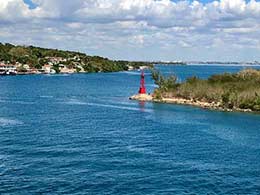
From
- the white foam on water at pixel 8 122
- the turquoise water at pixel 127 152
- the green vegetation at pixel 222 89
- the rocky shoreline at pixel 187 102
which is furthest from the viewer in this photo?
the rocky shoreline at pixel 187 102

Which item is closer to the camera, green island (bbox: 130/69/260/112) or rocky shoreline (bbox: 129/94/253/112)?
green island (bbox: 130/69/260/112)

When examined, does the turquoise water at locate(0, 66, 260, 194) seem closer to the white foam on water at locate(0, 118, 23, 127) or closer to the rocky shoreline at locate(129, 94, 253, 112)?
the white foam on water at locate(0, 118, 23, 127)

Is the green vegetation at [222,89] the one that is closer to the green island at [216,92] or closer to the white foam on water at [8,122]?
the green island at [216,92]

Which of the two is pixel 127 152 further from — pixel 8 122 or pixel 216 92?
pixel 216 92

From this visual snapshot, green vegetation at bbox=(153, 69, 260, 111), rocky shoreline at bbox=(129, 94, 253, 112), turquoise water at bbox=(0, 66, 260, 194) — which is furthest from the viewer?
rocky shoreline at bbox=(129, 94, 253, 112)

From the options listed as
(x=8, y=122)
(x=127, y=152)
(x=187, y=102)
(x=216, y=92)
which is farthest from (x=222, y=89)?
(x=127, y=152)

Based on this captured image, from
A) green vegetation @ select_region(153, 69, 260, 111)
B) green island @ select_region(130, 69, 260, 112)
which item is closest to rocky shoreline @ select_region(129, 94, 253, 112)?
green island @ select_region(130, 69, 260, 112)

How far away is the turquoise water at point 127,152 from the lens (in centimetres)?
3828

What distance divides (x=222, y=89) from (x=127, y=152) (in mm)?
51500

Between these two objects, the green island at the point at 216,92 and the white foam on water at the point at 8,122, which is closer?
the white foam on water at the point at 8,122

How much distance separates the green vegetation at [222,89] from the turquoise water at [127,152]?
27.0 feet

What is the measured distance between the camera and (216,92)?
319 feet


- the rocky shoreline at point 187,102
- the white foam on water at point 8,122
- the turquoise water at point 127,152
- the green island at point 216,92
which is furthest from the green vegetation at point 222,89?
the white foam on water at point 8,122

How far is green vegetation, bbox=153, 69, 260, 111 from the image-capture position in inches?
3494
